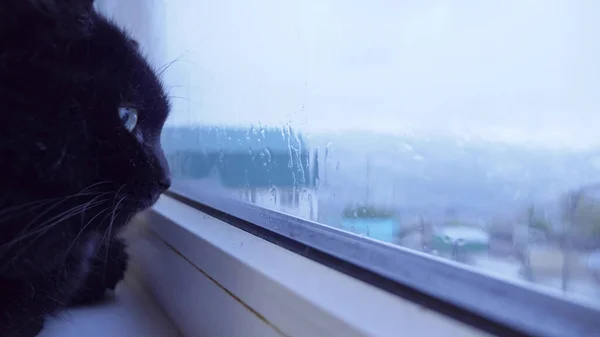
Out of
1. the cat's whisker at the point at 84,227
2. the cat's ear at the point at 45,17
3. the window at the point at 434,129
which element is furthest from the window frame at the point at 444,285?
the cat's ear at the point at 45,17

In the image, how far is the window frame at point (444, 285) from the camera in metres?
0.25

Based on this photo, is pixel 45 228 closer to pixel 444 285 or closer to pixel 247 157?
pixel 247 157

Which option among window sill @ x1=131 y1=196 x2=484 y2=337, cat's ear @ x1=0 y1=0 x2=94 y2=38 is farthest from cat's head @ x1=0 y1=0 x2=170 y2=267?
window sill @ x1=131 y1=196 x2=484 y2=337

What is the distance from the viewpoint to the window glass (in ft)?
0.93

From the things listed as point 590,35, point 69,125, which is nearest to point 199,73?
point 69,125

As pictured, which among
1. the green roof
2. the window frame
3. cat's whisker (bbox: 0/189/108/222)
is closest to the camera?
the window frame

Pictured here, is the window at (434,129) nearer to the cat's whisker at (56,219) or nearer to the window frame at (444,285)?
the window frame at (444,285)

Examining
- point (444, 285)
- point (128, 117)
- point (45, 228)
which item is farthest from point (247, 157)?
point (444, 285)

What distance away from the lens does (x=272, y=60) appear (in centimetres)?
59

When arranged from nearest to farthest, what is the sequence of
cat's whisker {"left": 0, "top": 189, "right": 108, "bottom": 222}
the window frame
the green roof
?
the window frame < cat's whisker {"left": 0, "top": 189, "right": 108, "bottom": 222} < the green roof

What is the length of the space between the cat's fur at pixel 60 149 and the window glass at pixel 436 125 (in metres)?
0.16

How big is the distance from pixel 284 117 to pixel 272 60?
86 mm

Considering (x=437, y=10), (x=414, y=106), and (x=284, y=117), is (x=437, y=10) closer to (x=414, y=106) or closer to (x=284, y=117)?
(x=414, y=106)

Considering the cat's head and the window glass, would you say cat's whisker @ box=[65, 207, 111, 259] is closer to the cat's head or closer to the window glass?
the cat's head
